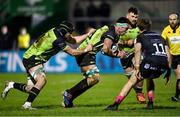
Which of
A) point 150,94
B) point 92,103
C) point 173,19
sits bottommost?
point 92,103

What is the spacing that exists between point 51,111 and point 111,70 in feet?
58.3

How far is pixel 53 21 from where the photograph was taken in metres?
37.8

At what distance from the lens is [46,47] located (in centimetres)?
1681

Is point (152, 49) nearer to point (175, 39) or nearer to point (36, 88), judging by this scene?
point (36, 88)

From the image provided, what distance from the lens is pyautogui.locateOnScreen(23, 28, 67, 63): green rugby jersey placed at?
658 inches

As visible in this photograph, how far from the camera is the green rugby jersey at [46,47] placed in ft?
54.8

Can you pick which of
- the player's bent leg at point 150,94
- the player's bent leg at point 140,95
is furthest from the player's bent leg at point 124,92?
the player's bent leg at point 140,95

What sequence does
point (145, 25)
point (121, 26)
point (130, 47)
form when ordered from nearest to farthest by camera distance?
point (145, 25)
point (121, 26)
point (130, 47)

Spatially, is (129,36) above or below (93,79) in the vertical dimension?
above

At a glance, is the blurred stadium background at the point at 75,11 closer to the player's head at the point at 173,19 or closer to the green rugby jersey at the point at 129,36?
the player's head at the point at 173,19

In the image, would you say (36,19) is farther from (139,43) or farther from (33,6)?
(139,43)

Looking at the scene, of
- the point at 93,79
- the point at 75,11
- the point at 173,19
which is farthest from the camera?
the point at 75,11

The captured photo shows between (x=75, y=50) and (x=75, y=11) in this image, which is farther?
(x=75, y=11)

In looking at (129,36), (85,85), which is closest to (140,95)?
(129,36)
